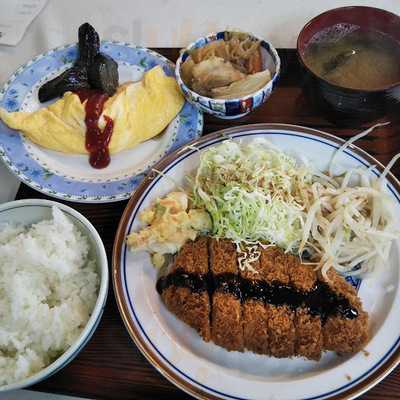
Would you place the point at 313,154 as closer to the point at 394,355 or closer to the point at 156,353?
the point at 394,355

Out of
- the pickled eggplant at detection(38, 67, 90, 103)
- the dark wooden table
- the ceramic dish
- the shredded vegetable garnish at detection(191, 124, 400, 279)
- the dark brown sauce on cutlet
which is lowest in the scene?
the dark wooden table

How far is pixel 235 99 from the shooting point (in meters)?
1.88

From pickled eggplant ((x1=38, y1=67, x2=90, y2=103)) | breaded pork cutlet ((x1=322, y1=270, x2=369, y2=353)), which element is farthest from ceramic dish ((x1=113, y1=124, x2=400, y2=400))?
pickled eggplant ((x1=38, y1=67, x2=90, y2=103))

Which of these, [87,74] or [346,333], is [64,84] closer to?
[87,74]

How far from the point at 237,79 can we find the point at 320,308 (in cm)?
109

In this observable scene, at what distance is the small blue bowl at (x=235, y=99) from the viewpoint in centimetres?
189

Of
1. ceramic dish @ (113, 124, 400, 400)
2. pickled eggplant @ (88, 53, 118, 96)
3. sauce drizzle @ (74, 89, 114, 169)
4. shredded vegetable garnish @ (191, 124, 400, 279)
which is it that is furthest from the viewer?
pickled eggplant @ (88, 53, 118, 96)

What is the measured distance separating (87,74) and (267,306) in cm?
143

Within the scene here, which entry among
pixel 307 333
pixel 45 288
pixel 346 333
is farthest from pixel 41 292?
pixel 346 333

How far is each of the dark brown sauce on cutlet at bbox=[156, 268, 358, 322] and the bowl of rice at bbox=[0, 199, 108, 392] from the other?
0.30 m

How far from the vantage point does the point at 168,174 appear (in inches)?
73.6

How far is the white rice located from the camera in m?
1.46

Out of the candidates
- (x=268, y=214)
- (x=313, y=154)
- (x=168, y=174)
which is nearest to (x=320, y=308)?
(x=268, y=214)

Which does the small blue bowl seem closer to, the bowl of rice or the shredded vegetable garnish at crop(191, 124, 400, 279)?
the shredded vegetable garnish at crop(191, 124, 400, 279)
